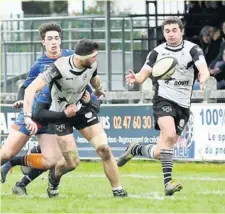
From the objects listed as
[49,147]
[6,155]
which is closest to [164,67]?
[49,147]

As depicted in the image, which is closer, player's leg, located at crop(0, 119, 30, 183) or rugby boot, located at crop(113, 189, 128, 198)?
rugby boot, located at crop(113, 189, 128, 198)

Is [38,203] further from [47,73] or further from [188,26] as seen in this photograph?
[188,26]

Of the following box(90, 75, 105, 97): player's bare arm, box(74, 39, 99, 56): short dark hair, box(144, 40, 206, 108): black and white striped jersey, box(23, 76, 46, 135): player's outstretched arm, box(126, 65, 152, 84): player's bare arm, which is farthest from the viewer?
box(144, 40, 206, 108): black and white striped jersey

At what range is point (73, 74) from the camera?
1257cm

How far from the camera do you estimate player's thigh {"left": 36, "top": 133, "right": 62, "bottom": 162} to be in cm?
1333

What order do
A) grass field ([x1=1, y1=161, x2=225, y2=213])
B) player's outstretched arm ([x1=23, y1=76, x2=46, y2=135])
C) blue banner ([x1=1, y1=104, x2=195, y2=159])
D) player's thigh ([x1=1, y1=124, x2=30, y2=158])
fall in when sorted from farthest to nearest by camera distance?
blue banner ([x1=1, y1=104, x2=195, y2=159]), player's thigh ([x1=1, y1=124, x2=30, y2=158]), player's outstretched arm ([x1=23, y1=76, x2=46, y2=135]), grass field ([x1=1, y1=161, x2=225, y2=213])

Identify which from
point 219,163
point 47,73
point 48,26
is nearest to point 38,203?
point 47,73

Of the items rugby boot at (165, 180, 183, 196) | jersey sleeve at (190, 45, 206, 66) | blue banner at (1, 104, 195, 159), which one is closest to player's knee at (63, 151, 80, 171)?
rugby boot at (165, 180, 183, 196)

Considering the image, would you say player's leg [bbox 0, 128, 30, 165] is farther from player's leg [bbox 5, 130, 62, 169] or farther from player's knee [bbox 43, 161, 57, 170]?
player's knee [bbox 43, 161, 57, 170]

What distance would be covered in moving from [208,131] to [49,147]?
6880 millimetres

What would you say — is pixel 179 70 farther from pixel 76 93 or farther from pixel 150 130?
pixel 150 130

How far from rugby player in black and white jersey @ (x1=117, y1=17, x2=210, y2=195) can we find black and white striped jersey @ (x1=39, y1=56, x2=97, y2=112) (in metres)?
0.80

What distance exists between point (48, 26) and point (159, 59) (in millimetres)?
1469

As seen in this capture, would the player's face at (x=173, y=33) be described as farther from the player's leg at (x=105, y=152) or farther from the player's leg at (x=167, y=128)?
the player's leg at (x=105, y=152)
